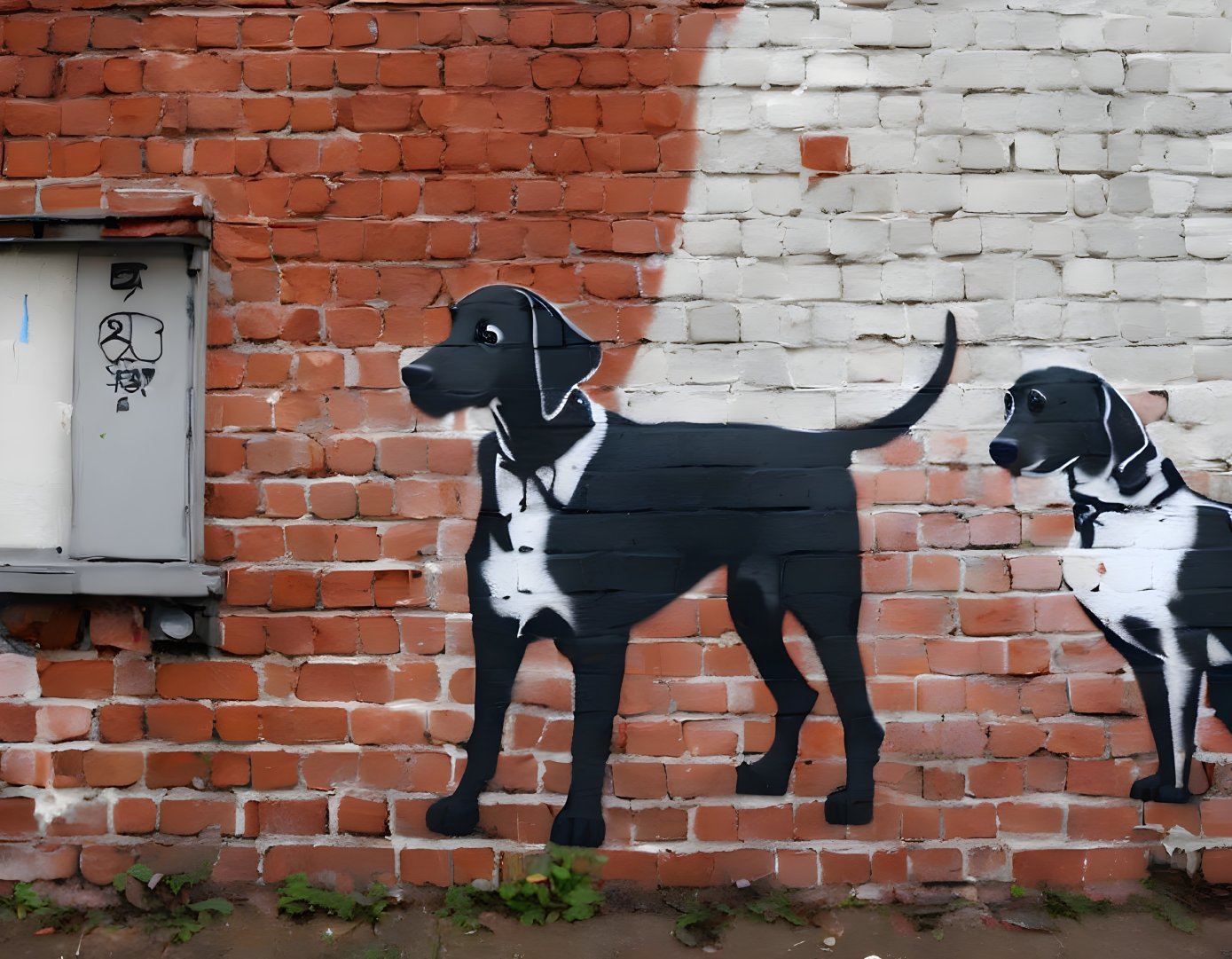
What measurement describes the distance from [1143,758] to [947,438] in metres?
1.15

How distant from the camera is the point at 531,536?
2885 millimetres

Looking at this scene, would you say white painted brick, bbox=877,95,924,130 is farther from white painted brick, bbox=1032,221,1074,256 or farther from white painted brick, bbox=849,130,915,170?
white painted brick, bbox=1032,221,1074,256

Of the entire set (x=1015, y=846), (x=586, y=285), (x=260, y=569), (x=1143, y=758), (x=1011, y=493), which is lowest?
(x=1015, y=846)

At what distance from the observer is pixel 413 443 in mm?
2883

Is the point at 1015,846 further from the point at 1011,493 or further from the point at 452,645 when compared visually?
the point at 452,645

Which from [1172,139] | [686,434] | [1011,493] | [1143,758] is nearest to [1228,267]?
[1172,139]

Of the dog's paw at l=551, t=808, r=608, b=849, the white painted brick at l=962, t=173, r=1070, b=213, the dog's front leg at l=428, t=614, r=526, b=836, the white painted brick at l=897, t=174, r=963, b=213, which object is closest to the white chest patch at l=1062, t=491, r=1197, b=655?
the white painted brick at l=962, t=173, r=1070, b=213

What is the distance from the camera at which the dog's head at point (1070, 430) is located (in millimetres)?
2893

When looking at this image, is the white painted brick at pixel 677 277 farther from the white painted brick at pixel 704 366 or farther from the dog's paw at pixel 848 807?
the dog's paw at pixel 848 807

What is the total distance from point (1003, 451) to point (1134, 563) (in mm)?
534

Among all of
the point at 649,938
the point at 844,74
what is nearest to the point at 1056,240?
the point at 844,74

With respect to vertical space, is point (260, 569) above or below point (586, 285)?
below

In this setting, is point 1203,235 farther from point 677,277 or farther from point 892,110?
point 677,277

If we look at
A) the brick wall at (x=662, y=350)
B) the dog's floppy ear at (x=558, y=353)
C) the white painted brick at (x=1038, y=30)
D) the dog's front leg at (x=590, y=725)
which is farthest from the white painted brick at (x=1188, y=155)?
the dog's front leg at (x=590, y=725)
